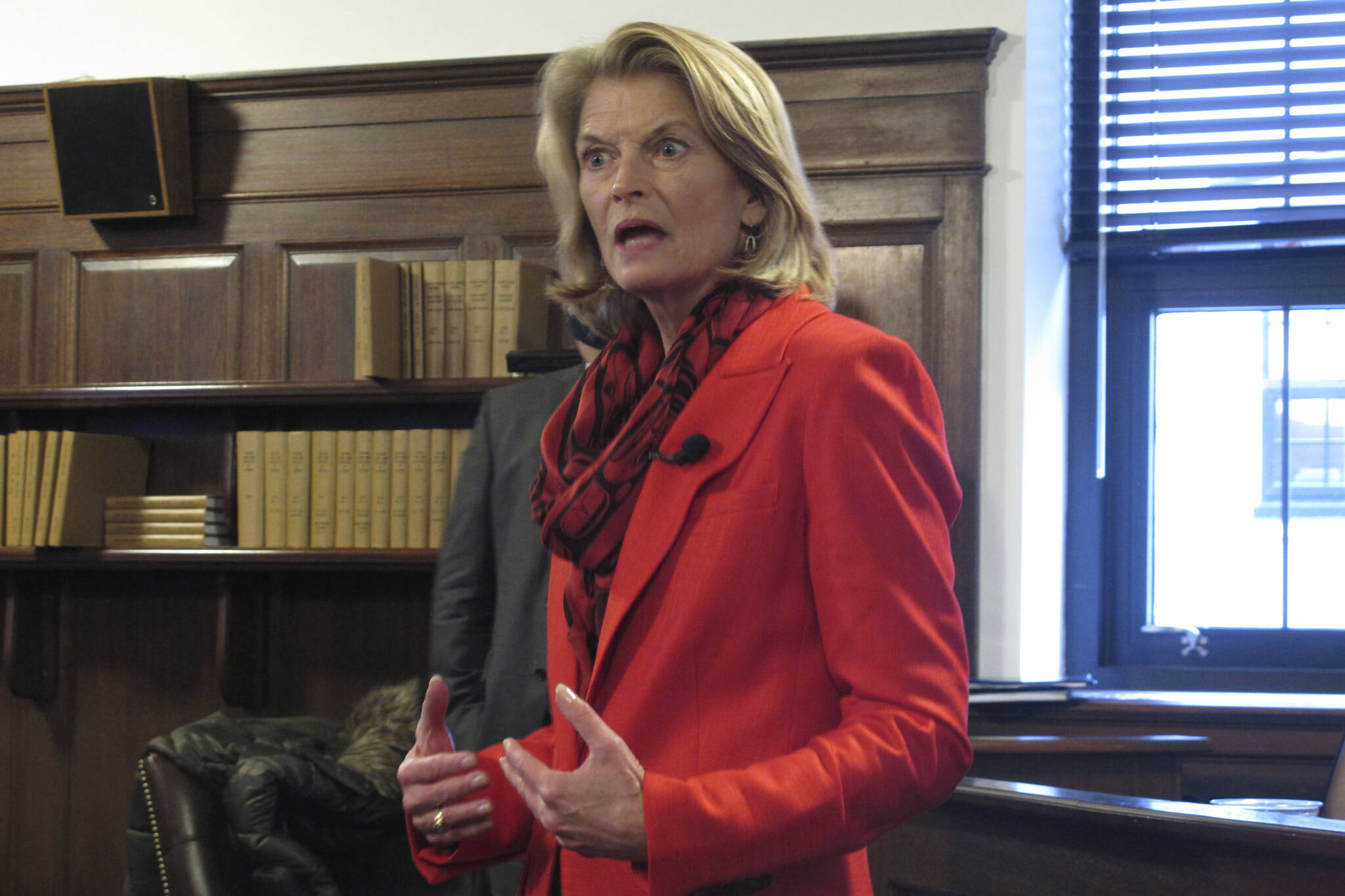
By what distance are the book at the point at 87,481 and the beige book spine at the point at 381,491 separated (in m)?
0.86

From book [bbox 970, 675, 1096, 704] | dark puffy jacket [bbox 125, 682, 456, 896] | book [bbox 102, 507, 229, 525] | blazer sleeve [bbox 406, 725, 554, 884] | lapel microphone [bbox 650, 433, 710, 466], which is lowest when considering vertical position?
dark puffy jacket [bbox 125, 682, 456, 896]

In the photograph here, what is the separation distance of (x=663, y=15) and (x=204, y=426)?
6.15 ft

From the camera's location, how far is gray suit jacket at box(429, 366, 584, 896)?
2346 millimetres

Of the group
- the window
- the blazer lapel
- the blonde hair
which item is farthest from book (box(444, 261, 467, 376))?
the blazer lapel

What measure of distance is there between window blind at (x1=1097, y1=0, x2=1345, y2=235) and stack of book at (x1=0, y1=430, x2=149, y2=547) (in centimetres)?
296

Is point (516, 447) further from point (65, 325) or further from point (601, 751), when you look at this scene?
point (65, 325)

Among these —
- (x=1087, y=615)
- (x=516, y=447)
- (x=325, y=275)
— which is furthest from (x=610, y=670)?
(x=325, y=275)

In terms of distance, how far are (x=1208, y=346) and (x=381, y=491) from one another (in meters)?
2.38

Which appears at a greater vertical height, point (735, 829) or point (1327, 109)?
point (1327, 109)

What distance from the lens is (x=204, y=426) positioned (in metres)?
3.89

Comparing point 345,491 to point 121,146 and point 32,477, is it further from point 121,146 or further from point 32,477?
point 121,146

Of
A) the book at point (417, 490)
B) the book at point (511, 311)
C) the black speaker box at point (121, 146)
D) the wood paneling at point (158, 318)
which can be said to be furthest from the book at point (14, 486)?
the book at point (511, 311)

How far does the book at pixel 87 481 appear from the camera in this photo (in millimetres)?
3531

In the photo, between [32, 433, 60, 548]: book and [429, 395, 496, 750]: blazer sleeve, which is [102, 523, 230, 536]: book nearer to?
[32, 433, 60, 548]: book
